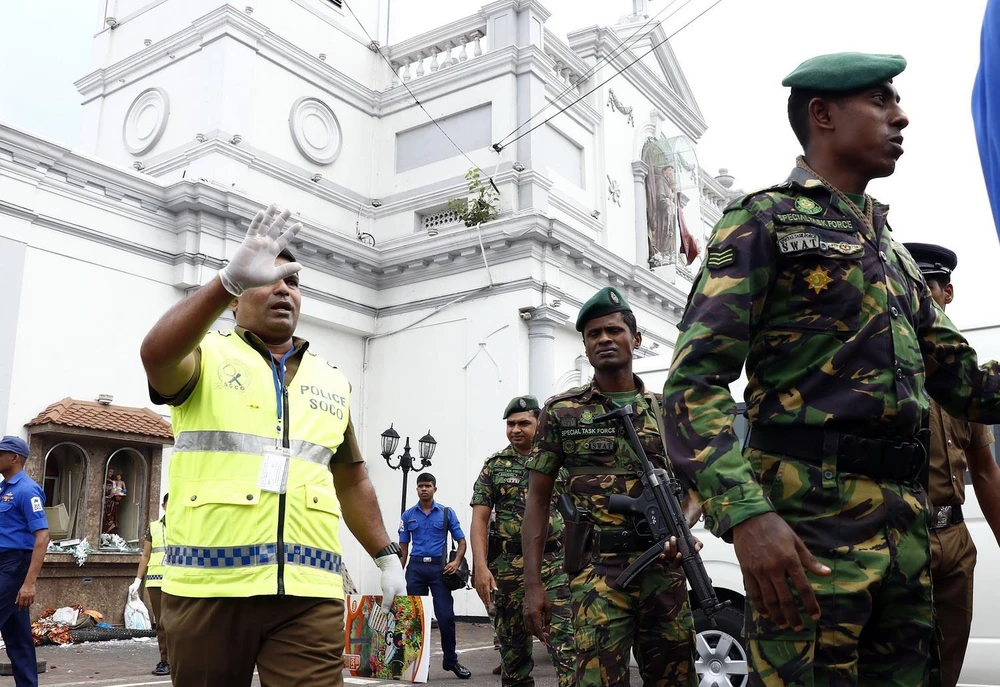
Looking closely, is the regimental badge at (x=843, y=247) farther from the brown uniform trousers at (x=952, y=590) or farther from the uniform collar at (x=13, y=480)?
the uniform collar at (x=13, y=480)

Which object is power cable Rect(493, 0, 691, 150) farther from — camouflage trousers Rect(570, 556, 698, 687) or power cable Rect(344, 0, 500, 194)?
camouflage trousers Rect(570, 556, 698, 687)

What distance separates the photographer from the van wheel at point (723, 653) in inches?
243

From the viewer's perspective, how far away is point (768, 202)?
228cm

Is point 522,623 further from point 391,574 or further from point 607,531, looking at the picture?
point 391,574

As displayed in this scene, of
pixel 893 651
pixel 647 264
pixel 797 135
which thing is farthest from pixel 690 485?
pixel 647 264

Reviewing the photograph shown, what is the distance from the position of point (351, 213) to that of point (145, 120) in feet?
14.7

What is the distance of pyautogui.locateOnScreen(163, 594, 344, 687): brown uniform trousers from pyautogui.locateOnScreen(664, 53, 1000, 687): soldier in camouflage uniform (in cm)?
142

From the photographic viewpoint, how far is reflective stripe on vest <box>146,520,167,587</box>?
783 cm

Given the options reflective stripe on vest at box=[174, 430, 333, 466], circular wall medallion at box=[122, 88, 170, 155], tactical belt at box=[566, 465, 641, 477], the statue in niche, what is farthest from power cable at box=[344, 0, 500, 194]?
reflective stripe on vest at box=[174, 430, 333, 466]

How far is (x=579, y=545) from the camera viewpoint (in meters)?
4.17

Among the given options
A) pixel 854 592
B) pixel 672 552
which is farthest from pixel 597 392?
pixel 854 592

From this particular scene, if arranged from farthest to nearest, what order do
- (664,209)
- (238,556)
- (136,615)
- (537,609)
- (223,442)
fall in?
(664,209) → (136,615) → (537,609) → (223,442) → (238,556)

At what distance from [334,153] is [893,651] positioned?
1820 centimetres

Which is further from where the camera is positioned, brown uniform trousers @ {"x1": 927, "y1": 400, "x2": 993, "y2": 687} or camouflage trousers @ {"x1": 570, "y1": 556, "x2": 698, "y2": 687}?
camouflage trousers @ {"x1": 570, "y1": 556, "x2": 698, "y2": 687}
